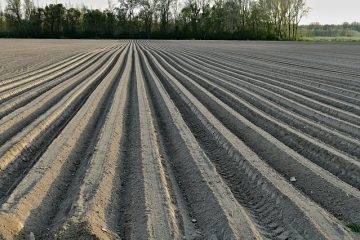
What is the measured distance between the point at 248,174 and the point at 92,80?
833 centimetres

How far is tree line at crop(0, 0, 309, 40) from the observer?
63125 millimetres

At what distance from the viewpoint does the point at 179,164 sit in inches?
207

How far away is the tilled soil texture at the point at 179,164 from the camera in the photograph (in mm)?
3697

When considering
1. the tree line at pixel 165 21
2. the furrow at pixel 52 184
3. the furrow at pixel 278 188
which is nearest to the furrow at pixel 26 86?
the furrow at pixel 52 184

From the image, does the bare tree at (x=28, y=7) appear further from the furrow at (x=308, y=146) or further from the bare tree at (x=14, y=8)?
the furrow at (x=308, y=146)

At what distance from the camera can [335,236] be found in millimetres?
3479

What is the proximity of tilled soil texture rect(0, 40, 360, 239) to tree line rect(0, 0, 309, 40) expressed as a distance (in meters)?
53.7

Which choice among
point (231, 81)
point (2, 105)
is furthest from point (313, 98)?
point (2, 105)

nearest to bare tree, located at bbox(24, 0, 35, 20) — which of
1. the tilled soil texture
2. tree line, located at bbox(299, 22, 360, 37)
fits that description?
tree line, located at bbox(299, 22, 360, 37)

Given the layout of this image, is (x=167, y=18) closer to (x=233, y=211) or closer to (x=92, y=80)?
(x=92, y=80)

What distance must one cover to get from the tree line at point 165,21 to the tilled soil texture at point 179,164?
53.7 meters

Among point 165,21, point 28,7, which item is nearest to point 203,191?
point 165,21

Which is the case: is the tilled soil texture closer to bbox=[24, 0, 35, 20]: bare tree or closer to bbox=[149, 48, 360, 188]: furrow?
bbox=[149, 48, 360, 188]: furrow

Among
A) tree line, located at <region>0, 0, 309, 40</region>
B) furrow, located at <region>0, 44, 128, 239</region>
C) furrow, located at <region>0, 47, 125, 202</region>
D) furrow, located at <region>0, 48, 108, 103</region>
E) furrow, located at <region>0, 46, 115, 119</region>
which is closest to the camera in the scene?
furrow, located at <region>0, 44, 128, 239</region>
